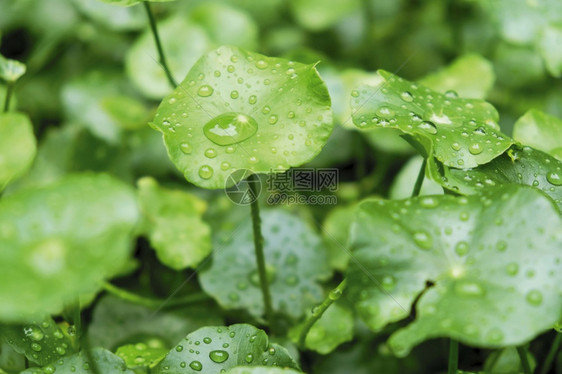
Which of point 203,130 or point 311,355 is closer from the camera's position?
point 203,130

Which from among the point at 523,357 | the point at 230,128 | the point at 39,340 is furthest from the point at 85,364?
the point at 523,357

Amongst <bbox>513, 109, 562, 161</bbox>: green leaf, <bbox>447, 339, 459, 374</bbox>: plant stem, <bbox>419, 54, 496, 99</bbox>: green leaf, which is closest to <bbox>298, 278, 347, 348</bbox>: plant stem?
<bbox>447, 339, 459, 374</bbox>: plant stem

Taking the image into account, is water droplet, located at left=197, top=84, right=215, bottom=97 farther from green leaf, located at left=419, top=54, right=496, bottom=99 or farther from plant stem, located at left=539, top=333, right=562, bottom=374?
plant stem, located at left=539, top=333, right=562, bottom=374

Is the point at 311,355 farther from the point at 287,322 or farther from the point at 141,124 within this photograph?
the point at 141,124

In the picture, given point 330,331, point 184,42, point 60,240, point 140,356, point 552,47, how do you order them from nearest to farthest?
point 60,240 → point 140,356 → point 330,331 → point 552,47 → point 184,42

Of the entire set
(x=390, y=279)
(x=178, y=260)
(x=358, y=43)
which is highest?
(x=390, y=279)

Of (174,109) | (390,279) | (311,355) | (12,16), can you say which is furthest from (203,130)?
(12,16)

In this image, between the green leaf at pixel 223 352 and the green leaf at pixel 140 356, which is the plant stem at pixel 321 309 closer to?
the green leaf at pixel 223 352

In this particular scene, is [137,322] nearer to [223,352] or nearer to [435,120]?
[223,352]
